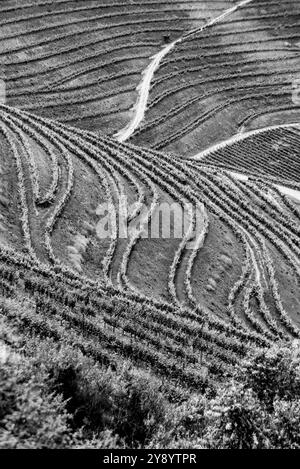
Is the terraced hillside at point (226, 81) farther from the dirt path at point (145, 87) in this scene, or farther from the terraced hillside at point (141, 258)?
the terraced hillside at point (141, 258)

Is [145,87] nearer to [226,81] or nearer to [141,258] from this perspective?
[226,81]

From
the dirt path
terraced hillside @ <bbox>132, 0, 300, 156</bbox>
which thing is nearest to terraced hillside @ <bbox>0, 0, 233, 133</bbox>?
the dirt path

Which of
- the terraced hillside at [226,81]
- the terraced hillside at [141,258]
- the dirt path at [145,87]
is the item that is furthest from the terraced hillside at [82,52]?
the terraced hillside at [141,258]

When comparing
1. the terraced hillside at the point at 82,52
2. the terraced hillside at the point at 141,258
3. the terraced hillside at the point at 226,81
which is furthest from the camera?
the terraced hillside at the point at 226,81

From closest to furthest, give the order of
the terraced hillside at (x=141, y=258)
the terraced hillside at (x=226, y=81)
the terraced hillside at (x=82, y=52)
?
the terraced hillside at (x=141, y=258)
the terraced hillside at (x=82, y=52)
the terraced hillside at (x=226, y=81)

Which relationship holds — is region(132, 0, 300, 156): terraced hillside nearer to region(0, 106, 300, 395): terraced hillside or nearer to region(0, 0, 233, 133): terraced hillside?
region(0, 0, 233, 133): terraced hillside

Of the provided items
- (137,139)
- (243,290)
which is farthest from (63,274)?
(137,139)
